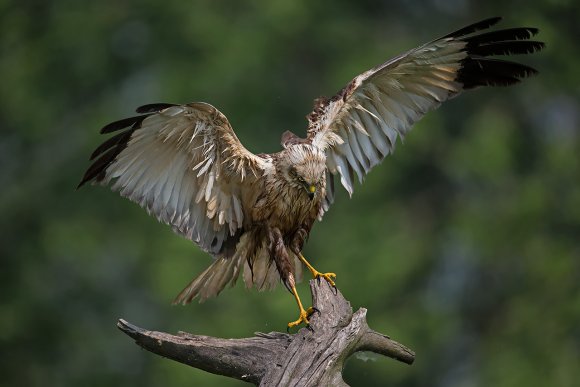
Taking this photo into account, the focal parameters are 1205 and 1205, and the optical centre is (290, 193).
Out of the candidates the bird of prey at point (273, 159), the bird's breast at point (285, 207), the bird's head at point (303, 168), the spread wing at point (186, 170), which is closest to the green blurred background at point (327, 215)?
the bird of prey at point (273, 159)

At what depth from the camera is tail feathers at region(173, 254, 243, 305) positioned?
8570 millimetres

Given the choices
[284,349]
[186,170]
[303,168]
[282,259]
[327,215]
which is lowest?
[284,349]

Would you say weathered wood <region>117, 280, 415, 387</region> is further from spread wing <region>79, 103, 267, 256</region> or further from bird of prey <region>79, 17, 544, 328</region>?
spread wing <region>79, 103, 267, 256</region>

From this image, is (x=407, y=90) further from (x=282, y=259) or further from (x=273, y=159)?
(x=282, y=259)

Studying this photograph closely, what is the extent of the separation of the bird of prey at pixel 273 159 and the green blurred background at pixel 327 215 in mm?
7572

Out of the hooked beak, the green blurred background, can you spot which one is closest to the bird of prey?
the hooked beak

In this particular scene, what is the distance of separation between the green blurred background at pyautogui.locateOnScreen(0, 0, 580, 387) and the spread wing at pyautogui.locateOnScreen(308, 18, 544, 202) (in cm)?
746

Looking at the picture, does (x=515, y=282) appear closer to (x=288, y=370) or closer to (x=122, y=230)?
(x=122, y=230)

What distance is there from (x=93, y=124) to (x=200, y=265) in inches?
121

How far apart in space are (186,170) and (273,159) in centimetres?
61

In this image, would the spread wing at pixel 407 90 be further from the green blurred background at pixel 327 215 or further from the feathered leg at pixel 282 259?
the green blurred background at pixel 327 215

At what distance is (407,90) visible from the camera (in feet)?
29.7

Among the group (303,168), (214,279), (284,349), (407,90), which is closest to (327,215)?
(407,90)

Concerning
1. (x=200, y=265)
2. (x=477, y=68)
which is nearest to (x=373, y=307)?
(x=200, y=265)
